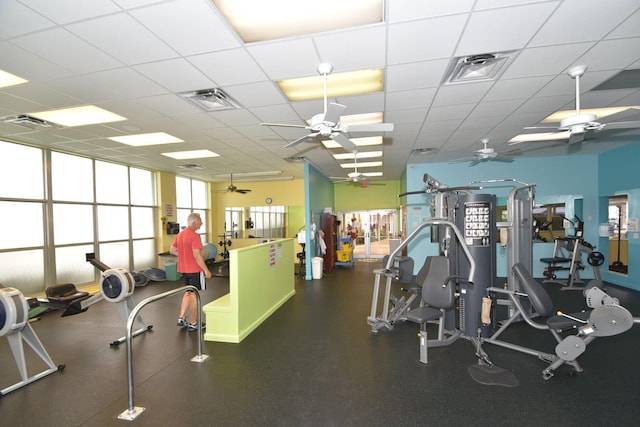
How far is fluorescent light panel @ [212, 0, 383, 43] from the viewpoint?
2105mm

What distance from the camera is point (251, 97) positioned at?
11.4 feet

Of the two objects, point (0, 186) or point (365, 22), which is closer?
point (365, 22)

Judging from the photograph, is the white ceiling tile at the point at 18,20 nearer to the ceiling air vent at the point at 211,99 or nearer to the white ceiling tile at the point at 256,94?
the ceiling air vent at the point at 211,99

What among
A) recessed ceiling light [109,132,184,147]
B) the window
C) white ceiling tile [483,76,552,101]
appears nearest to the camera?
white ceiling tile [483,76,552,101]

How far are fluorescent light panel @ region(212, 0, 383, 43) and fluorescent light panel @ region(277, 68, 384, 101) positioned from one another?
78cm

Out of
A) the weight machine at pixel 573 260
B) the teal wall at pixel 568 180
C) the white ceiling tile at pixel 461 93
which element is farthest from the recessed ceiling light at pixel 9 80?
the weight machine at pixel 573 260

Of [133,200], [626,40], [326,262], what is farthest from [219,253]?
[626,40]

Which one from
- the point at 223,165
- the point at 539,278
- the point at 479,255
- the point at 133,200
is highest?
the point at 223,165

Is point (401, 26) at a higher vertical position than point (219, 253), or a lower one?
higher

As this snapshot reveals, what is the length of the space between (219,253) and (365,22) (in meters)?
9.69

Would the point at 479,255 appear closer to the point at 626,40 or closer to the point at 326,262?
the point at 626,40

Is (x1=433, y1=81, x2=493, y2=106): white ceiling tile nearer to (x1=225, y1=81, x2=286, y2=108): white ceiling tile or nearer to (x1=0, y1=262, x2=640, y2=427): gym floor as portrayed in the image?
(x1=225, y1=81, x2=286, y2=108): white ceiling tile

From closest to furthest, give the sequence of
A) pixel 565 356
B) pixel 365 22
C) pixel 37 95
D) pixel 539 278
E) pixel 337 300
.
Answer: pixel 365 22 < pixel 565 356 < pixel 37 95 < pixel 337 300 < pixel 539 278

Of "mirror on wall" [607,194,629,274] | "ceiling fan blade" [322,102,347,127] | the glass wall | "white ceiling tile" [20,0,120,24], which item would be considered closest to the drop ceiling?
"white ceiling tile" [20,0,120,24]
